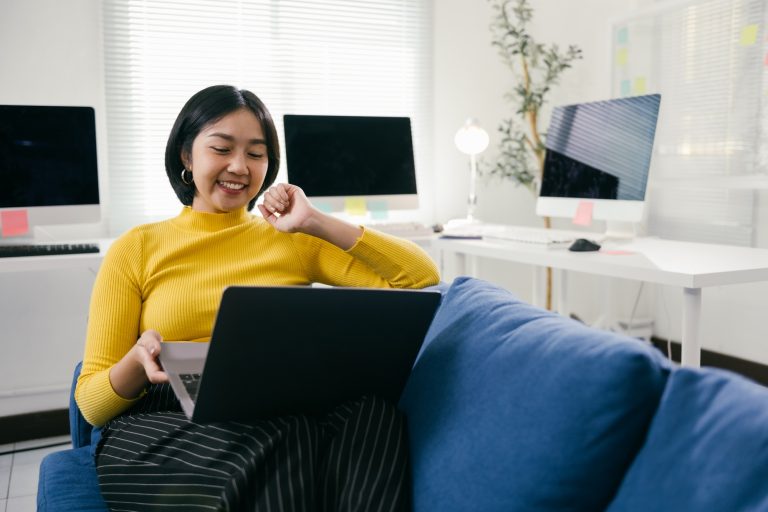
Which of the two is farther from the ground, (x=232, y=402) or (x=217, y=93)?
(x=217, y=93)

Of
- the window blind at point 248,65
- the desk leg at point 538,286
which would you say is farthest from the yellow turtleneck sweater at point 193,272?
the desk leg at point 538,286

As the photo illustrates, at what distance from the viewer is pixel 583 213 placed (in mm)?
2588

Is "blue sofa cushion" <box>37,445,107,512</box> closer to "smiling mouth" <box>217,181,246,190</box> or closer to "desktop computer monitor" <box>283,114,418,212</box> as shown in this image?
"smiling mouth" <box>217,181,246,190</box>

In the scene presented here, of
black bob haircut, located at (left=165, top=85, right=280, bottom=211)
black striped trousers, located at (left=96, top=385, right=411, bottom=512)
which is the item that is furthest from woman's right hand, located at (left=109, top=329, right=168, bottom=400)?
black bob haircut, located at (left=165, top=85, right=280, bottom=211)

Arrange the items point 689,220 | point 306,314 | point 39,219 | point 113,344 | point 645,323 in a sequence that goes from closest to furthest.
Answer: point 306,314 → point 113,344 → point 39,219 → point 689,220 → point 645,323

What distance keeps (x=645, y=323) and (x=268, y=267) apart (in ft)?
9.84

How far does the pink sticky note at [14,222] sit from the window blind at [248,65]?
0.57 m

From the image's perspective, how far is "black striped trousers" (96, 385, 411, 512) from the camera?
36.1 inches

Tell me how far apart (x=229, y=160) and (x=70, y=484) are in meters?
0.68

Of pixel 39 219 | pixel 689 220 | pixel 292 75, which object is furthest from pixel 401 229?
pixel 689 220

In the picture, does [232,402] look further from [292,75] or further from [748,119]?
[748,119]

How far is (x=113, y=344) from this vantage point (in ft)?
4.30

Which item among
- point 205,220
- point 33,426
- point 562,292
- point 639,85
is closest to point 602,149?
point 562,292

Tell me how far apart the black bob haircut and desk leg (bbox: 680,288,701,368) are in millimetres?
1107
